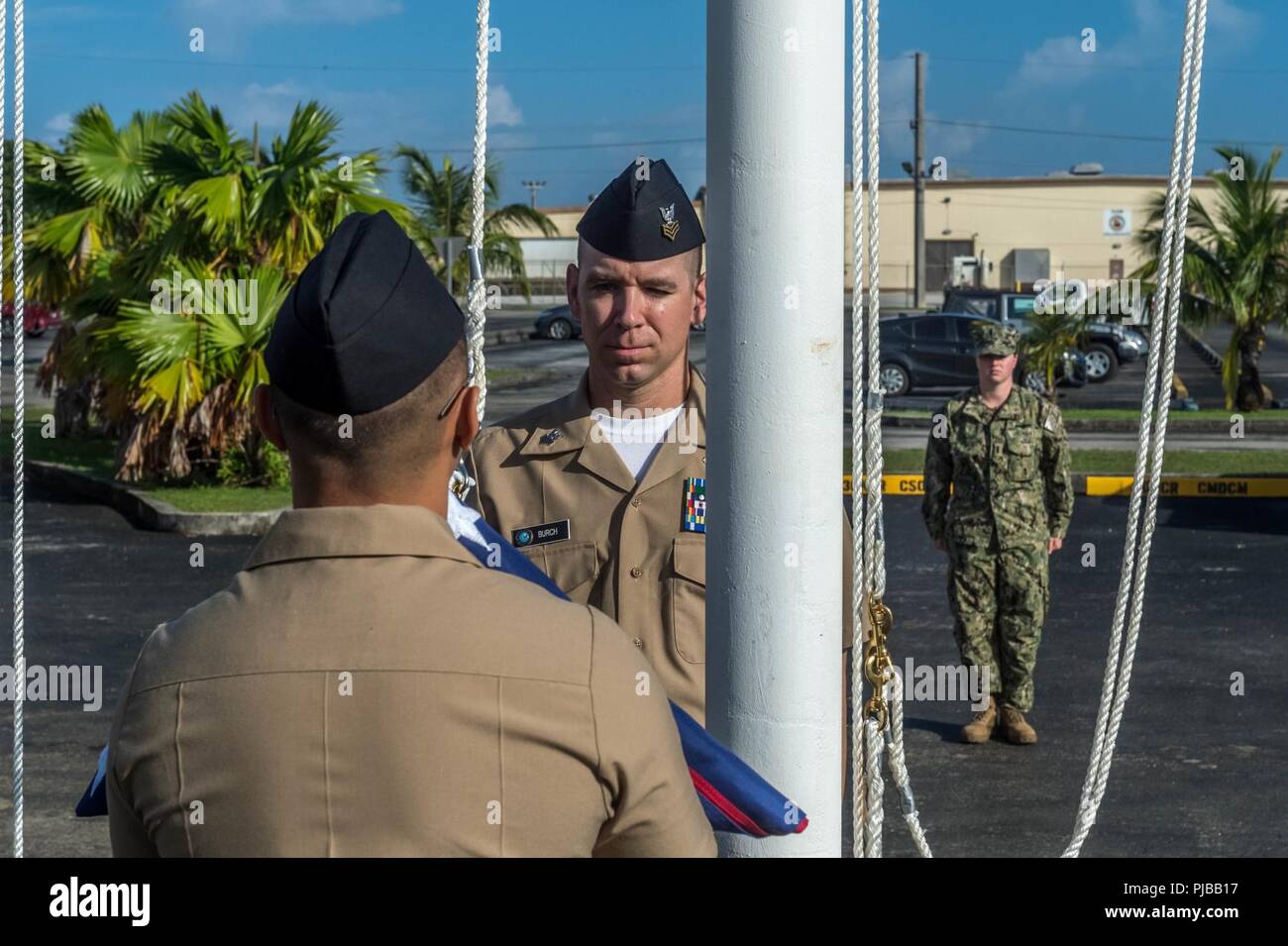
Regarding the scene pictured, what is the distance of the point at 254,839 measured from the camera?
1581mm

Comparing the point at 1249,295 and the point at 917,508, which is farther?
the point at 1249,295

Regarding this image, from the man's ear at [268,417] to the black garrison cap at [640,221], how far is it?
54.6 inches

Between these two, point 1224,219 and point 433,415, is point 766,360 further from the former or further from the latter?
point 1224,219

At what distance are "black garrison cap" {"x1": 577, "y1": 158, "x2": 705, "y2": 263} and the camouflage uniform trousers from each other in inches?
175

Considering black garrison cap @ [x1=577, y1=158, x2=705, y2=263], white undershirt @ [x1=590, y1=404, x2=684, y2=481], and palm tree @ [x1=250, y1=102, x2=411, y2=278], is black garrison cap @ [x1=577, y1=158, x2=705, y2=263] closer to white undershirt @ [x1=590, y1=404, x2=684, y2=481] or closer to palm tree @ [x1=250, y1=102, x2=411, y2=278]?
white undershirt @ [x1=590, y1=404, x2=684, y2=481]

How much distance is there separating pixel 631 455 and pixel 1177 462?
14.0 m

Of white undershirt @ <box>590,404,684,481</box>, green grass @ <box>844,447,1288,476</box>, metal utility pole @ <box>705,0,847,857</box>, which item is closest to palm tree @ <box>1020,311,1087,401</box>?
green grass @ <box>844,447,1288,476</box>

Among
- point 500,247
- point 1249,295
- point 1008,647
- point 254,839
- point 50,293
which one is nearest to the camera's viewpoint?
point 254,839

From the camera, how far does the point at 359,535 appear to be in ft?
5.45

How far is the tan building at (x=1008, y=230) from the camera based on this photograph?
60.7 m

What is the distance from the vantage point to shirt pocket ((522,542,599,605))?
306 centimetres

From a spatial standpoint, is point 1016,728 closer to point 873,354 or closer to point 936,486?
point 936,486
